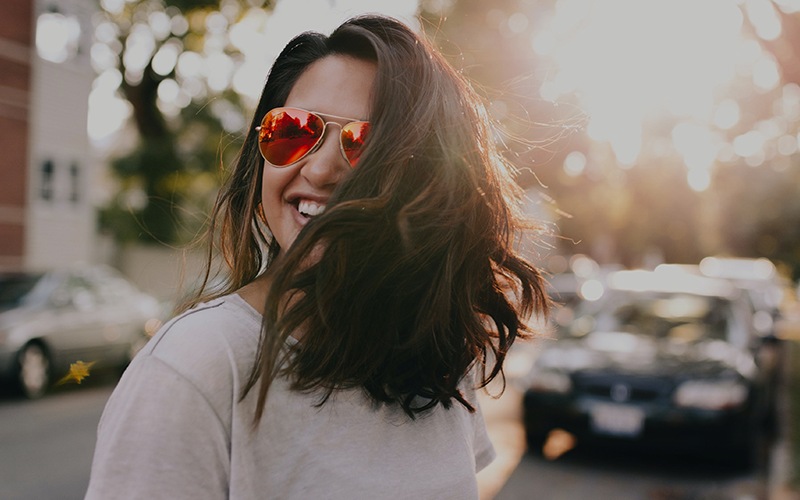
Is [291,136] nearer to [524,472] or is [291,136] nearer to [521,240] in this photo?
[521,240]

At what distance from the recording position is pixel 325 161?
1543 millimetres

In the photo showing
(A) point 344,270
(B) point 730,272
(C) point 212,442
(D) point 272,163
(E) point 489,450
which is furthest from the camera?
(B) point 730,272

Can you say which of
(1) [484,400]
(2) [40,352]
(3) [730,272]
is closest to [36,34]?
(2) [40,352]

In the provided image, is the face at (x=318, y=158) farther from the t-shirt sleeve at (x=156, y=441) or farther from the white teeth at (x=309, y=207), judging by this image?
the t-shirt sleeve at (x=156, y=441)

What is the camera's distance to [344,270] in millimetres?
1402

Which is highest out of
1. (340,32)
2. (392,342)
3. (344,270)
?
(340,32)

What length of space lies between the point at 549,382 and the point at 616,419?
66 centimetres

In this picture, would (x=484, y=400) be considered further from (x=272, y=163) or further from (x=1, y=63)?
(x=1, y=63)

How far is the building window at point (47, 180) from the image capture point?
20.3 m

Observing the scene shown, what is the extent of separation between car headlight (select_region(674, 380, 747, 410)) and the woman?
528 cm

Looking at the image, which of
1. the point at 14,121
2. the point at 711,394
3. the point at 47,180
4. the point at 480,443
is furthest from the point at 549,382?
the point at 47,180

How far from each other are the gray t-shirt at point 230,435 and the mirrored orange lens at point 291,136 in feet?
1.13

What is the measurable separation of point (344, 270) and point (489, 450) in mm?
808

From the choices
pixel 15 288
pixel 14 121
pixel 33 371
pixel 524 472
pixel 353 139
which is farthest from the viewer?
pixel 14 121
